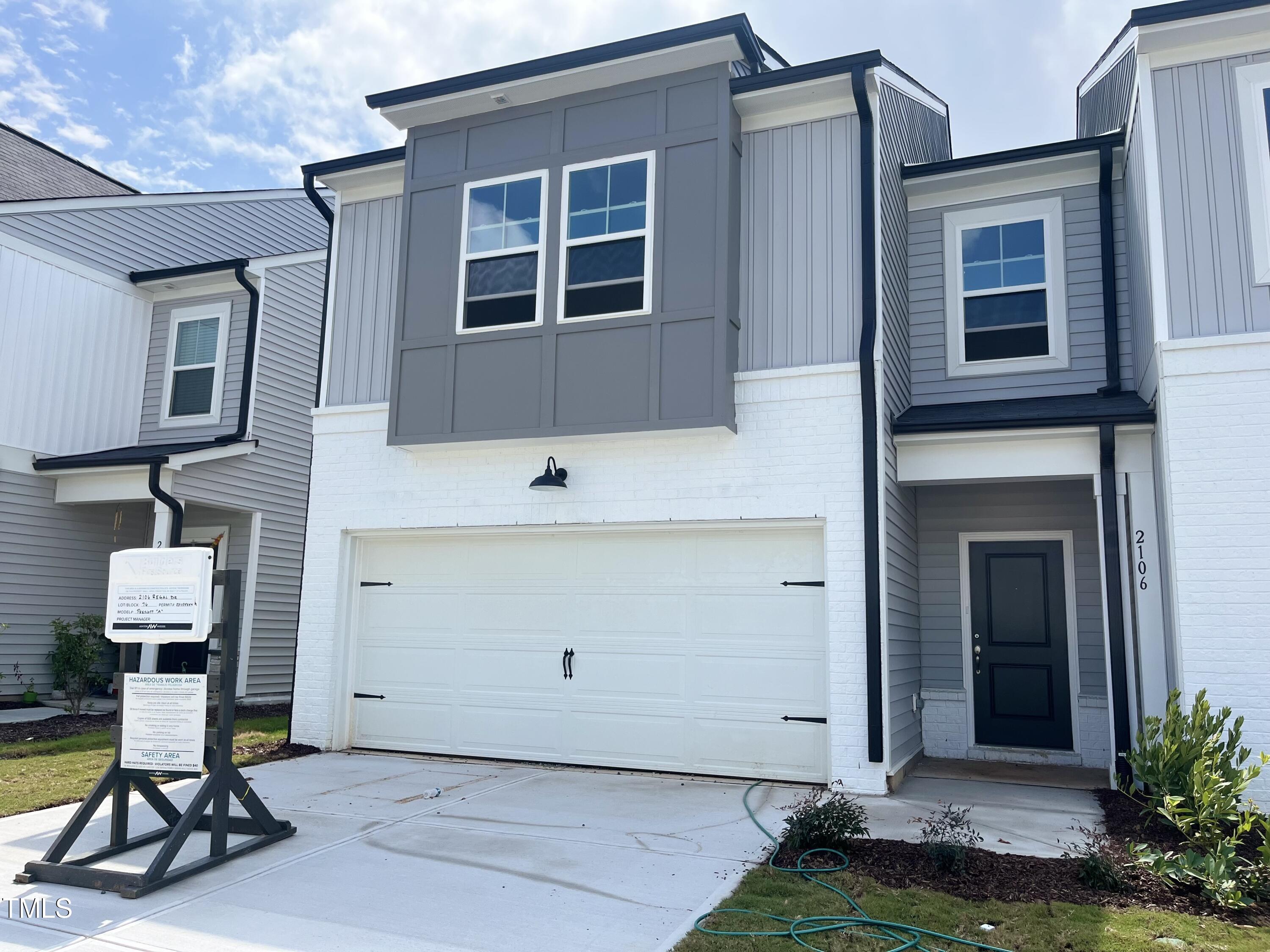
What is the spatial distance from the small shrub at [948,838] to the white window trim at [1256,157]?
15.0 ft

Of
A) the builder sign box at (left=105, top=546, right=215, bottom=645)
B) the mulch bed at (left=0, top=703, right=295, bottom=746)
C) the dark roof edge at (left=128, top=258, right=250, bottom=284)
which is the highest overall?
the dark roof edge at (left=128, top=258, right=250, bottom=284)

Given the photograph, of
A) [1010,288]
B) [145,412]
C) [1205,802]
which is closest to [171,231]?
[145,412]

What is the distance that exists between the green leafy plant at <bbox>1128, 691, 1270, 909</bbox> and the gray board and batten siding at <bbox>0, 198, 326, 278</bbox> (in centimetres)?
1347

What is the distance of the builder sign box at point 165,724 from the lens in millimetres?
5273

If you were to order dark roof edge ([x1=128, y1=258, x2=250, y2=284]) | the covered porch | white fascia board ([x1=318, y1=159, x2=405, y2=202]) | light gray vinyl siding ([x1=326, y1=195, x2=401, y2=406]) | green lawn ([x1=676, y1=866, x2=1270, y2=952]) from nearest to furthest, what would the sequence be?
green lawn ([x1=676, y1=866, x2=1270, y2=952]) → the covered porch → light gray vinyl siding ([x1=326, y1=195, x2=401, y2=406]) → white fascia board ([x1=318, y1=159, x2=405, y2=202]) → dark roof edge ([x1=128, y1=258, x2=250, y2=284])

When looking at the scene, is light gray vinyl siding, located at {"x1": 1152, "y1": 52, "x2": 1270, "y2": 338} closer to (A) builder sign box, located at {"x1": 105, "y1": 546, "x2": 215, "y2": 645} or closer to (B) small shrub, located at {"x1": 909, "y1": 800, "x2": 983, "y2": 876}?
(B) small shrub, located at {"x1": 909, "y1": 800, "x2": 983, "y2": 876}

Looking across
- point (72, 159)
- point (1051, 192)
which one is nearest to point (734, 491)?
point (1051, 192)

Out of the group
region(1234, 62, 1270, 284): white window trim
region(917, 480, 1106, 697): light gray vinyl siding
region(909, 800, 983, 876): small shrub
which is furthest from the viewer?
region(917, 480, 1106, 697): light gray vinyl siding

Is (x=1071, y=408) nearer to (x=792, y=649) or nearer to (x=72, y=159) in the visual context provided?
(x=792, y=649)

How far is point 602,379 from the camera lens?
27.5ft

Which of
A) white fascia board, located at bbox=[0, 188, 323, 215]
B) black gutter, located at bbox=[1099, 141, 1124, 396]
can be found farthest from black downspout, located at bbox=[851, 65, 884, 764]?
white fascia board, located at bbox=[0, 188, 323, 215]

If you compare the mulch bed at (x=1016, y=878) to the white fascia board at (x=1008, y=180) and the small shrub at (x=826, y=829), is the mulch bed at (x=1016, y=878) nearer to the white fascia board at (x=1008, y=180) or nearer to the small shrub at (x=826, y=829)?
the small shrub at (x=826, y=829)

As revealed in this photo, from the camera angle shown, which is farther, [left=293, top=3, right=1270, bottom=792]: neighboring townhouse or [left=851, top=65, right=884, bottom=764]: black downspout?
[left=293, top=3, right=1270, bottom=792]: neighboring townhouse

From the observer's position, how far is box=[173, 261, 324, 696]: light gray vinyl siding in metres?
12.9
